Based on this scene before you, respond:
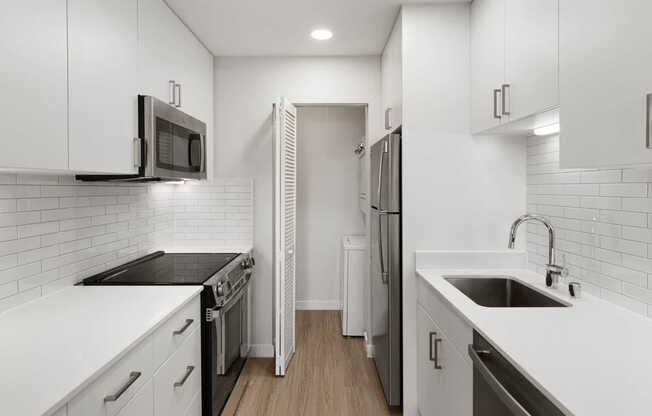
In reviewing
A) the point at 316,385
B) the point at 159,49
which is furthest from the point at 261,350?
the point at 159,49

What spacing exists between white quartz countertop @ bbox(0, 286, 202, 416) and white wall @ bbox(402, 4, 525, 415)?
1368mm

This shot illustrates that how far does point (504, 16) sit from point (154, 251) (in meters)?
2.58

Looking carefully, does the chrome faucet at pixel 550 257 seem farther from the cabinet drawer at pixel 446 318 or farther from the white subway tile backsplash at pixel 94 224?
the white subway tile backsplash at pixel 94 224

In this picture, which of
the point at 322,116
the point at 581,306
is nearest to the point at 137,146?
the point at 581,306

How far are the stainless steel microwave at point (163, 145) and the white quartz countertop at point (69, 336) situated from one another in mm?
568

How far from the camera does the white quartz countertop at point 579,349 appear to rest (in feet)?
3.20

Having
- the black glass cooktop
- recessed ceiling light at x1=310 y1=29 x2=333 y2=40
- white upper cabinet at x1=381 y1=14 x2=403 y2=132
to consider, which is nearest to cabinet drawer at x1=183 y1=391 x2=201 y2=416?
the black glass cooktop

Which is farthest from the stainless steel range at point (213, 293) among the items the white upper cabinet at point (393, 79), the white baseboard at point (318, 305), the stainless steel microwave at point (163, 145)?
the white baseboard at point (318, 305)

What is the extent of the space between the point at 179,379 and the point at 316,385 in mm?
1409

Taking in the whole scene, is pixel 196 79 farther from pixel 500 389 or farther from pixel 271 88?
pixel 500 389

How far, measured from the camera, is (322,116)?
4844 mm

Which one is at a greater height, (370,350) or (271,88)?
(271,88)

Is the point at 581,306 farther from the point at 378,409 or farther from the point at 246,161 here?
the point at 246,161

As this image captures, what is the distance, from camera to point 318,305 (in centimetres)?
488
